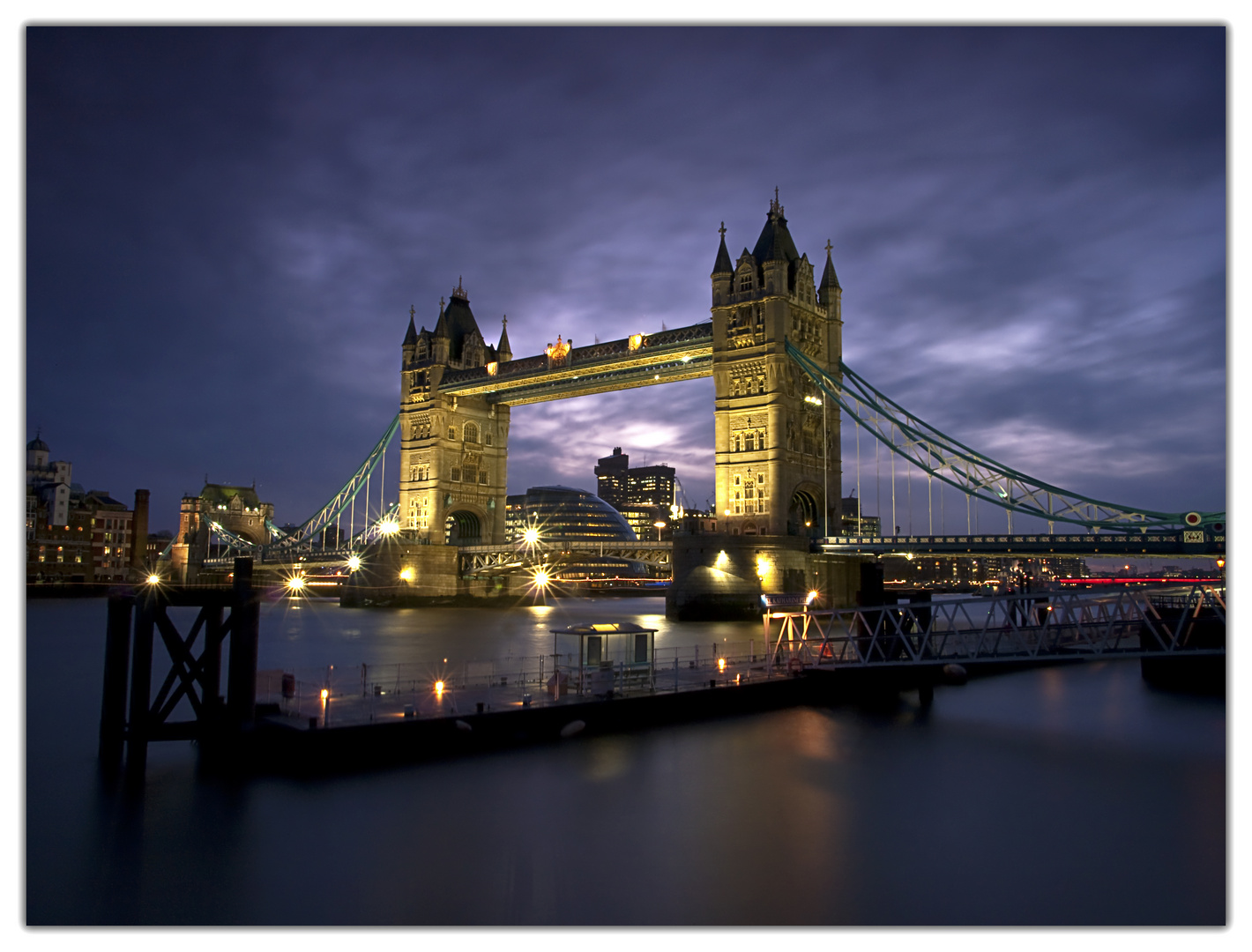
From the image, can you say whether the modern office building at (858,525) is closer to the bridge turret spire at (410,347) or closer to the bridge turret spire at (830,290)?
the bridge turret spire at (830,290)

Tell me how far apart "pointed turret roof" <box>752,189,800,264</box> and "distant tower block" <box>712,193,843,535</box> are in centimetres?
9

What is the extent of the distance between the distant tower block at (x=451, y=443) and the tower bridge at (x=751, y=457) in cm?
22

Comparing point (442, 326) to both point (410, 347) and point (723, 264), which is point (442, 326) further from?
point (723, 264)

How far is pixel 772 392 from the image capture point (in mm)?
62969

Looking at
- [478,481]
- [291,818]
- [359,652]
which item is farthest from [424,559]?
[291,818]

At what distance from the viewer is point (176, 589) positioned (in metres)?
20.8

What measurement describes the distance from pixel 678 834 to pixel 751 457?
4832cm

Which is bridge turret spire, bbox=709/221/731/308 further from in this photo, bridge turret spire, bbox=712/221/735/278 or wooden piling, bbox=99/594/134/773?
wooden piling, bbox=99/594/134/773

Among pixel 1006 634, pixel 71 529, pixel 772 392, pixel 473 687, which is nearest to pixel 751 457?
pixel 772 392

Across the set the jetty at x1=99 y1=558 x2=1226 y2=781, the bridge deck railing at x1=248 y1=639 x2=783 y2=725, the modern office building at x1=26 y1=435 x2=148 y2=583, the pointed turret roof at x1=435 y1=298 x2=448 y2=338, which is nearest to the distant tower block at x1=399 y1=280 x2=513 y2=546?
the pointed turret roof at x1=435 y1=298 x2=448 y2=338

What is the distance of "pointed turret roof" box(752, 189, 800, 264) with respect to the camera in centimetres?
6469

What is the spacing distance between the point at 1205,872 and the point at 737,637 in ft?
109

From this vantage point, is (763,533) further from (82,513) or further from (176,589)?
(82,513)
